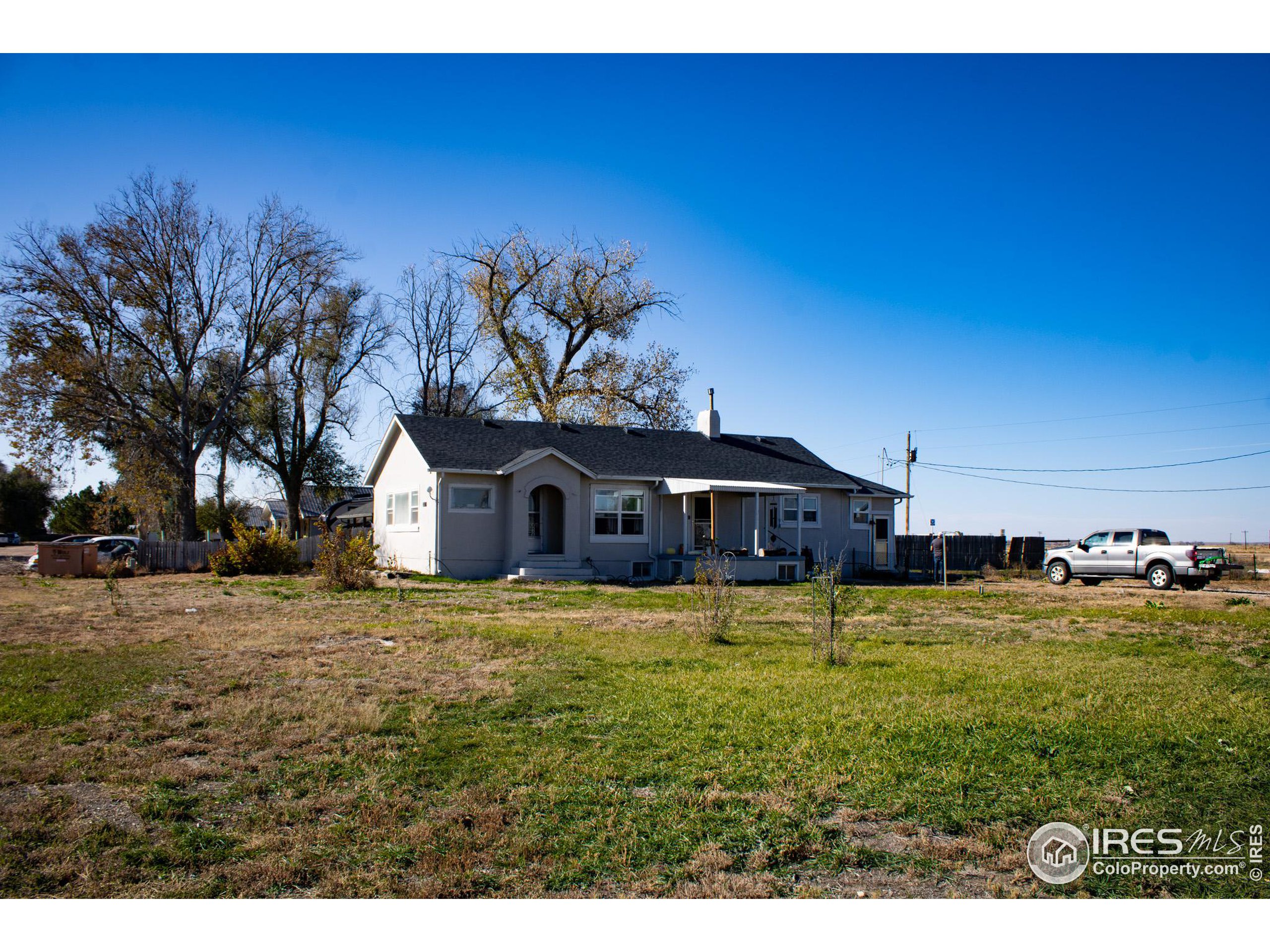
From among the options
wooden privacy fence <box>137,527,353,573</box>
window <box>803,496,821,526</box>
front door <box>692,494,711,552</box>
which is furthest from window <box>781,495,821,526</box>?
wooden privacy fence <box>137,527,353,573</box>

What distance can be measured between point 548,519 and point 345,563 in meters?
9.16

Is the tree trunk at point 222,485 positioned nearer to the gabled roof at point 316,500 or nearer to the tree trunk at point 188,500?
the gabled roof at point 316,500

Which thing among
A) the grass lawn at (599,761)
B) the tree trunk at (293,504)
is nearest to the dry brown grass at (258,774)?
the grass lawn at (599,761)

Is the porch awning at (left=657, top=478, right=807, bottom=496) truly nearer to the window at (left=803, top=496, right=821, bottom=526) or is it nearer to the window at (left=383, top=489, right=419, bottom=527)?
the window at (left=803, top=496, right=821, bottom=526)

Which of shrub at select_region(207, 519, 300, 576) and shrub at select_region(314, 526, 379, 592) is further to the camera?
shrub at select_region(207, 519, 300, 576)

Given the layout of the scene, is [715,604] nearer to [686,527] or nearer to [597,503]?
[597,503]

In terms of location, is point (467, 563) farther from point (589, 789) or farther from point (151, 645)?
point (589, 789)

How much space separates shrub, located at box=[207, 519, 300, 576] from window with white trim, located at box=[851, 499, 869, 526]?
19.5 metres

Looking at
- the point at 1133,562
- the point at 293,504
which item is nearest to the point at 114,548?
the point at 293,504

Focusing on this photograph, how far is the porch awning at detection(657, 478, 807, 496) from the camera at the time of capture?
26172mm

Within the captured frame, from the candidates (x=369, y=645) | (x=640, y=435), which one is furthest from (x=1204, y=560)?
(x=369, y=645)

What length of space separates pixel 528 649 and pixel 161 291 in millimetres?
29408

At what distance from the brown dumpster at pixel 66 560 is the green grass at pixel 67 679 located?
59.4 feet

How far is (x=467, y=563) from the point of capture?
25078 mm
